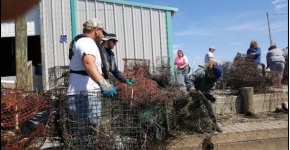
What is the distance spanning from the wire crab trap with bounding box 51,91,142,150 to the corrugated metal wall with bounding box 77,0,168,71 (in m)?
8.01

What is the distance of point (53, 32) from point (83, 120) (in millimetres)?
7989

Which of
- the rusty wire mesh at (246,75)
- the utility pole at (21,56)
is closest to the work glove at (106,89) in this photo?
the utility pole at (21,56)

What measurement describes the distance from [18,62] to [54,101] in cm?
298

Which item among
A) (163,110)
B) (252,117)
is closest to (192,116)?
(163,110)

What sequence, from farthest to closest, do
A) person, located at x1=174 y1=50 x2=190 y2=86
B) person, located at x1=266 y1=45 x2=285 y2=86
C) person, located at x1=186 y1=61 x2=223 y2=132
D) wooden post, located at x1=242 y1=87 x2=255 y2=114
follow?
person, located at x1=174 y1=50 x2=190 y2=86 → person, located at x1=266 y1=45 x2=285 y2=86 → wooden post, located at x1=242 y1=87 x2=255 y2=114 → person, located at x1=186 y1=61 x2=223 y2=132

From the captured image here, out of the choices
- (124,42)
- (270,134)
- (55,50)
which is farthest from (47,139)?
(124,42)

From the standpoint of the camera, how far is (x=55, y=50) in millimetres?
11406

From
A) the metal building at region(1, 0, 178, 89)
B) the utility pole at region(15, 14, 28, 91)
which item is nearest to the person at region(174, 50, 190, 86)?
the metal building at region(1, 0, 178, 89)

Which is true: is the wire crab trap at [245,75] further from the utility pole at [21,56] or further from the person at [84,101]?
the person at [84,101]

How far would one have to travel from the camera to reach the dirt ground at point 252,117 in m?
6.65

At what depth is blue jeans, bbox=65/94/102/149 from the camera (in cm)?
399

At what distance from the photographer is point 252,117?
23.0ft

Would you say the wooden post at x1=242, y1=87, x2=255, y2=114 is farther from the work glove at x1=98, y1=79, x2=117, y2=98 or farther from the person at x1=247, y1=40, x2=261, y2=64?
the work glove at x1=98, y1=79, x2=117, y2=98

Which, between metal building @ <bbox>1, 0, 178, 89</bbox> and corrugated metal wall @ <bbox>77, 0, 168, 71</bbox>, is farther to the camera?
corrugated metal wall @ <bbox>77, 0, 168, 71</bbox>
